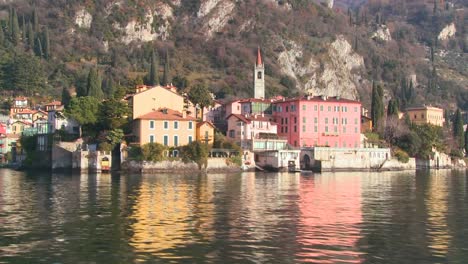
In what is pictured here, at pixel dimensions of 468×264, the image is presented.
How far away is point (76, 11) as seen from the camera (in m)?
189

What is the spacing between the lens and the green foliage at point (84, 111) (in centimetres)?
9019

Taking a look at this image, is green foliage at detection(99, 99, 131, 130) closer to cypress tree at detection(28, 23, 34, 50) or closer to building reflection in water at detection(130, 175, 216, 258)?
building reflection in water at detection(130, 175, 216, 258)

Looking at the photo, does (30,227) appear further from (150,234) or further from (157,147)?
(157,147)

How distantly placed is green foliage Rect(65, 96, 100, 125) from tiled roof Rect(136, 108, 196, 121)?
7982 millimetres

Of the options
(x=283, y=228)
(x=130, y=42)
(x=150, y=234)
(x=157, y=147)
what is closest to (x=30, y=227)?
(x=150, y=234)

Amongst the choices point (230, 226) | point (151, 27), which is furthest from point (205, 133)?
point (151, 27)

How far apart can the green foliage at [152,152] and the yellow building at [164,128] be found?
250 centimetres

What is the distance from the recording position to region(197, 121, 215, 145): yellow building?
299ft

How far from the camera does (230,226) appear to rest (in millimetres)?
31578

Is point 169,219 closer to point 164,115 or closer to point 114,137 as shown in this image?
point 114,137

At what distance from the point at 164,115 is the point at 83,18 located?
109 metres

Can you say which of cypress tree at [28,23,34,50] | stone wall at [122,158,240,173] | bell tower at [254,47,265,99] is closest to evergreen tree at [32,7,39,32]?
cypress tree at [28,23,34,50]

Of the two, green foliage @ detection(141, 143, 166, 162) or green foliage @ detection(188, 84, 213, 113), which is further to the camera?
green foliage @ detection(188, 84, 213, 113)

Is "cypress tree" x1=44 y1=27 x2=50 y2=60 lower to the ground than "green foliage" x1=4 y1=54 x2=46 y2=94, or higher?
higher
